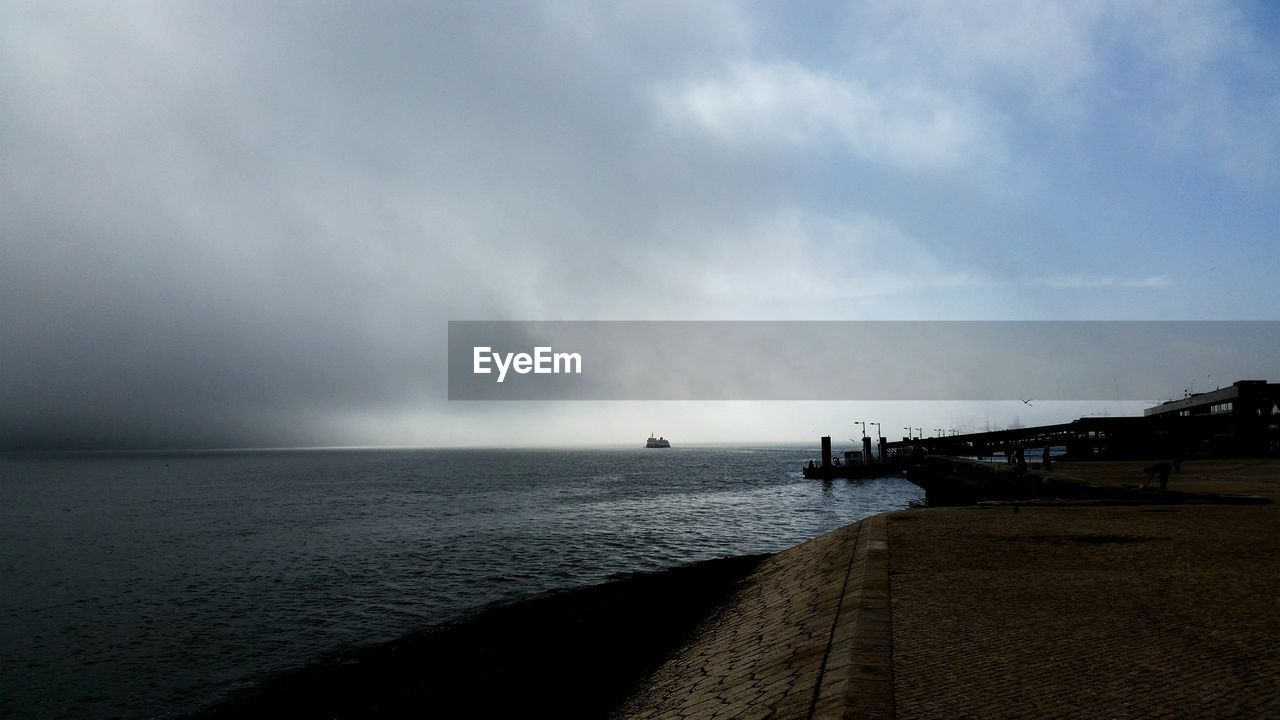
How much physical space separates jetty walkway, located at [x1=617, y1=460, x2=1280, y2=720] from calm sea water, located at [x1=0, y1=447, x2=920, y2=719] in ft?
35.9

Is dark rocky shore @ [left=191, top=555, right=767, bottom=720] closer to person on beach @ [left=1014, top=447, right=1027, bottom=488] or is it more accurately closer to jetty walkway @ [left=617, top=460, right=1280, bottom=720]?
jetty walkway @ [left=617, top=460, right=1280, bottom=720]

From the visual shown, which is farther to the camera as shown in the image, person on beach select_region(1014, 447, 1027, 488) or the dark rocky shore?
person on beach select_region(1014, 447, 1027, 488)

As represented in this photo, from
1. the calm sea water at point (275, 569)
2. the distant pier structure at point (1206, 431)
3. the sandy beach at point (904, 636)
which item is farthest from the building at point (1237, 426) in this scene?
the sandy beach at point (904, 636)

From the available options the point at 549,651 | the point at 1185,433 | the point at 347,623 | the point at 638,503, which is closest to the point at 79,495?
the point at 638,503

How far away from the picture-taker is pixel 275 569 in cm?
2847

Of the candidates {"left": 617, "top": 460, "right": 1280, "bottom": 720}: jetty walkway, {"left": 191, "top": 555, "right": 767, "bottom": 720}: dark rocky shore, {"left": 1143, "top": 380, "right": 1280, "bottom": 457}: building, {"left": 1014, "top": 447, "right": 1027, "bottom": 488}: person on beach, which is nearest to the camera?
{"left": 617, "top": 460, "right": 1280, "bottom": 720}: jetty walkway

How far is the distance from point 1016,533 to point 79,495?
99204mm

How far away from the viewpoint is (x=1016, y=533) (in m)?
15.7

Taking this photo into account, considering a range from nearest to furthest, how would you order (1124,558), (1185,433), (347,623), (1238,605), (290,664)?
1. (1238,605)
2. (1124,558)
3. (290,664)
4. (347,623)
5. (1185,433)

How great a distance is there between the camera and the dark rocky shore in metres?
11.7

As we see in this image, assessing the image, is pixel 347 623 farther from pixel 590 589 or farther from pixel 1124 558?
pixel 1124 558

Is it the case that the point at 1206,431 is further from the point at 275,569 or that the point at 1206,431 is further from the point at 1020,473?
the point at 275,569

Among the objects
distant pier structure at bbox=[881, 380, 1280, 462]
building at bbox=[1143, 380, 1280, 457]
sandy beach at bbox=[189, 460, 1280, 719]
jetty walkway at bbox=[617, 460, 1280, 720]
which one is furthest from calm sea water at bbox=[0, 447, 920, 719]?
building at bbox=[1143, 380, 1280, 457]

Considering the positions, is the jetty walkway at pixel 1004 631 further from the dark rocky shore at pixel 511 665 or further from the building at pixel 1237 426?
the building at pixel 1237 426
